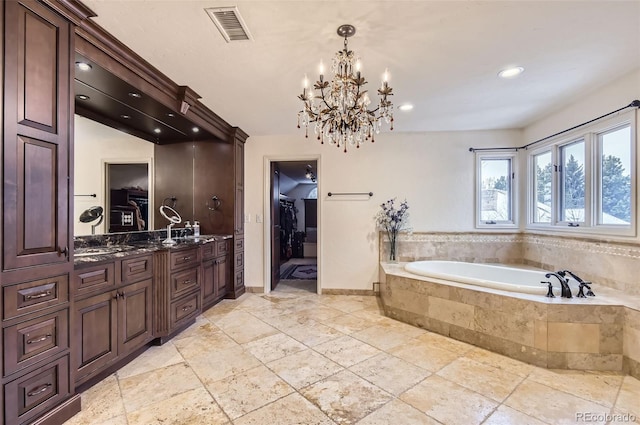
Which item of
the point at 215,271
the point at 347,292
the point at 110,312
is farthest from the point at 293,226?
the point at 110,312

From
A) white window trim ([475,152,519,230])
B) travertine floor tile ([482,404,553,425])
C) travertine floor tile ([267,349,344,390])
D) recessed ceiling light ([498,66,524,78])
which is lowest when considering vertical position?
travertine floor tile ([267,349,344,390])

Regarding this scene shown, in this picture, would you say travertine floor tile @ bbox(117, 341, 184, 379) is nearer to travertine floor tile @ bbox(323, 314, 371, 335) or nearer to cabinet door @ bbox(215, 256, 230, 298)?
cabinet door @ bbox(215, 256, 230, 298)

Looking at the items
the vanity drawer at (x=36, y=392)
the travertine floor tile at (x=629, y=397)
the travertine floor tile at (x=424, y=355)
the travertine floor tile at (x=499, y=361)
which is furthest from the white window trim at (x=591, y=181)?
the vanity drawer at (x=36, y=392)

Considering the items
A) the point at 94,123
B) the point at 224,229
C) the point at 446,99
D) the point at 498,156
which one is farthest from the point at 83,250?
the point at 498,156

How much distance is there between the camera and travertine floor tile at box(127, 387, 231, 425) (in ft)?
5.30

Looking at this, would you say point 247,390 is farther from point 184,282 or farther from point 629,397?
point 629,397

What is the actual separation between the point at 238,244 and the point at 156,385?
2250 mm

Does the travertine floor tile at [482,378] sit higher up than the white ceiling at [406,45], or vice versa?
the white ceiling at [406,45]

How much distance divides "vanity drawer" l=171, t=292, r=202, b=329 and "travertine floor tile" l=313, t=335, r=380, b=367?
1340mm

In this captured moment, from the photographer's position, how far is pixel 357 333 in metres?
2.82

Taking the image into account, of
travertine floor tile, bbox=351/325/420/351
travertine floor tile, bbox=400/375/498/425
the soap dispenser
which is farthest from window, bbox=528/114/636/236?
the soap dispenser

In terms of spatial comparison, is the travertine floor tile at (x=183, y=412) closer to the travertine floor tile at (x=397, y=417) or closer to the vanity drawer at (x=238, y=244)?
the travertine floor tile at (x=397, y=417)

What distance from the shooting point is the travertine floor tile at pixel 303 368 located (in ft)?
6.63

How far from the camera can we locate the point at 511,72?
7.93ft
